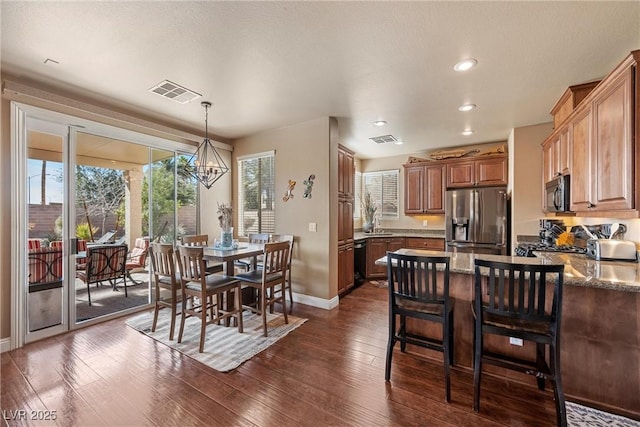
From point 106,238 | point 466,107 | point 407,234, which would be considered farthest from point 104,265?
point 407,234

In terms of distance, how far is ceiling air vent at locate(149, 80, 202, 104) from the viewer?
291 centimetres

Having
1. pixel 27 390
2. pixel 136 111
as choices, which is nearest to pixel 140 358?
pixel 27 390

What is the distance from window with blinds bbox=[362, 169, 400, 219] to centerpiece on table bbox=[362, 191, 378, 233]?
148mm

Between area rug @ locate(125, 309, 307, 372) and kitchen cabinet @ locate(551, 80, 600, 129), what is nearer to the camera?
area rug @ locate(125, 309, 307, 372)

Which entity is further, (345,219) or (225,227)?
(345,219)

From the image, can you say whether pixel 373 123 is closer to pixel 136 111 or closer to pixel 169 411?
pixel 136 111

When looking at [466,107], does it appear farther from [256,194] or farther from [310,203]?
[256,194]

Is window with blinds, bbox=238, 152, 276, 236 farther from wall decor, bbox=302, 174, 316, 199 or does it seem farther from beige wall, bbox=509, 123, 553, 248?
beige wall, bbox=509, 123, 553, 248

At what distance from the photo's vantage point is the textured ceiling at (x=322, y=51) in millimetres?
1839

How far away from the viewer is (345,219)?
4.58m

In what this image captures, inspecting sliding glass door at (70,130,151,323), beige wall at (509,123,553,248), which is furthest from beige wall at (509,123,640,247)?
sliding glass door at (70,130,151,323)

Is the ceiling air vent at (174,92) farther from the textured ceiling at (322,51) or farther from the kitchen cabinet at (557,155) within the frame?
the kitchen cabinet at (557,155)

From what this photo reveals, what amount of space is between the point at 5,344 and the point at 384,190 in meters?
6.38

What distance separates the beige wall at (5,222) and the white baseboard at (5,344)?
38mm
